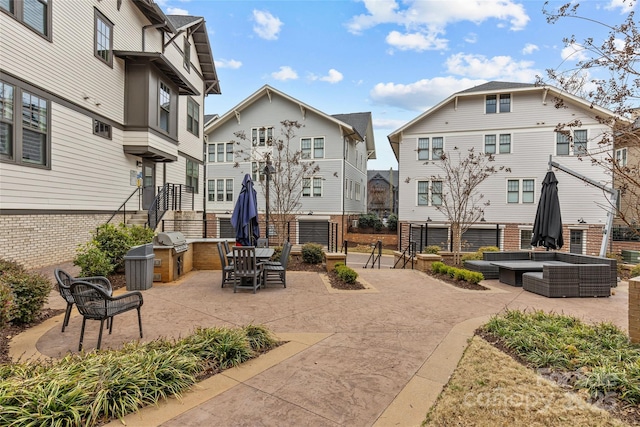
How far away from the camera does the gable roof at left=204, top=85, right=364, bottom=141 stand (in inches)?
973

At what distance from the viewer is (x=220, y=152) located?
2709 cm

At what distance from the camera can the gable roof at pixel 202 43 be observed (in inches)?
684

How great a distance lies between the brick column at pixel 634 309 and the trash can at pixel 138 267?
7975 millimetres

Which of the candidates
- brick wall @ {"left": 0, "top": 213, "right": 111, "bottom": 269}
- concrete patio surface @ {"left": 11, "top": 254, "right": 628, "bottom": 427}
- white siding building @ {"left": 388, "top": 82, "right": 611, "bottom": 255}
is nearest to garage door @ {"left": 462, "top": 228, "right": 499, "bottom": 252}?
white siding building @ {"left": 388, "top": 82, "right": 611, "bottom": 255}

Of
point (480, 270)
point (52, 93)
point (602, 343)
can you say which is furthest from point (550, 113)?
point (52, 93)

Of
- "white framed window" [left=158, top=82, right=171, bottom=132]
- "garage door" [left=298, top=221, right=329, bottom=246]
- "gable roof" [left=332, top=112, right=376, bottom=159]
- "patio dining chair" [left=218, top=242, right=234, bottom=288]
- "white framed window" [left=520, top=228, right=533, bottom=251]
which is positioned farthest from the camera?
"gable roof" [left=332, top=112, right=376, bottom=159]

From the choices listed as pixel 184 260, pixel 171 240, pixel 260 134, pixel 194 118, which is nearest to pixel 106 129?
pixel 184 260

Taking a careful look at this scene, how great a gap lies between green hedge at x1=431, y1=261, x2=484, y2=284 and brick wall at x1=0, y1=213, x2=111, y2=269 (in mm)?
9159

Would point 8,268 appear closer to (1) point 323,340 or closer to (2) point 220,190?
(1) point 323,340

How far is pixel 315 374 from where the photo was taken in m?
3.53

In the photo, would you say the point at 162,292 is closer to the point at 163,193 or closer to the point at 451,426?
the point at 451,426

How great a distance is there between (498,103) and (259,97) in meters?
16.6

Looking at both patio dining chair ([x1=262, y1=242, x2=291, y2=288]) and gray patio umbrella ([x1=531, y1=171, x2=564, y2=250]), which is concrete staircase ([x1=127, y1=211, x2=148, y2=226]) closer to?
patio dining chair ([x1=262, y1=242, x2=291, y2=288])

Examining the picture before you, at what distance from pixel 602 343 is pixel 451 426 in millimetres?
2808
